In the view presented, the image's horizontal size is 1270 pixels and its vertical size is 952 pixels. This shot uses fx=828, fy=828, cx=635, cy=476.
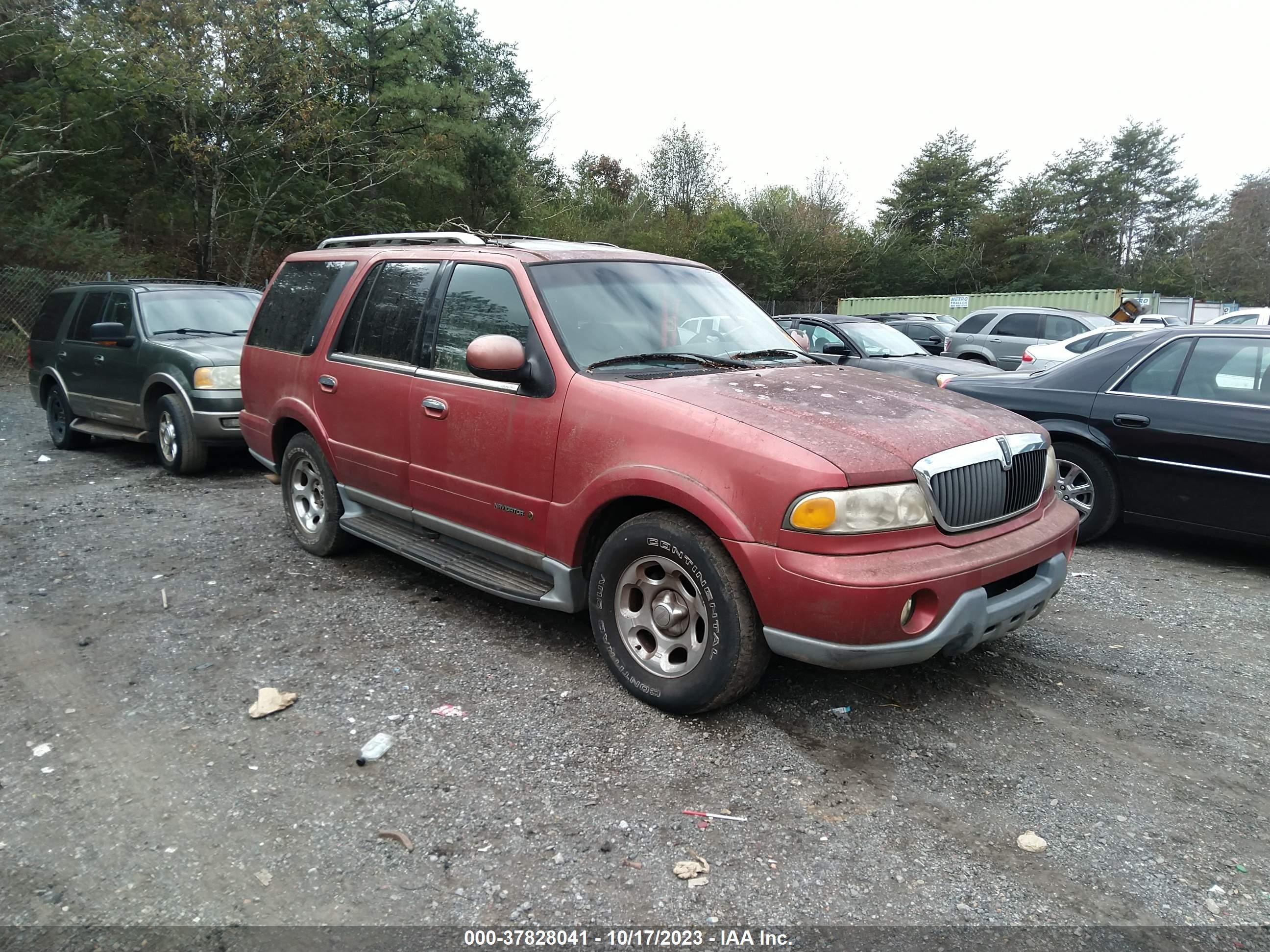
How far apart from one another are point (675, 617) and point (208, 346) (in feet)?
21.5

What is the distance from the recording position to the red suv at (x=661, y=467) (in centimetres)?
297

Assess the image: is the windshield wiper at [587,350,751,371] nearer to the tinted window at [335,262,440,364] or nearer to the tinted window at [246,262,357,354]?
the tinted window at [335,262,440,364]

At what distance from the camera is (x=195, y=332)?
27.6 ft

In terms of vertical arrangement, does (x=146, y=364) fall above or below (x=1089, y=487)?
above

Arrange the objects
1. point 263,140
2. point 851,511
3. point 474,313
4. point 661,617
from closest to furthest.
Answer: point 851,511, point 661,617, point 474,313, point 263,140

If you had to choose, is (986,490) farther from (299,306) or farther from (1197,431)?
(299,306)

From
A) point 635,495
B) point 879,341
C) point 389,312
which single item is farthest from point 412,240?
point 879,341

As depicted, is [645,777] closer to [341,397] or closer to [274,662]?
[274,662]

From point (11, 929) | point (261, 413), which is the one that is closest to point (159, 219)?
point (261, 413)

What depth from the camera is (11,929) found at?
7.46 feet

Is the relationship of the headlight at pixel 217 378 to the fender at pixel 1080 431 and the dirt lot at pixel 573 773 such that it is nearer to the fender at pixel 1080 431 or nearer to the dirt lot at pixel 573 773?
the dirt lot at pixel 573 773

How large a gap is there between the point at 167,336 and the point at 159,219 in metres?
16.0

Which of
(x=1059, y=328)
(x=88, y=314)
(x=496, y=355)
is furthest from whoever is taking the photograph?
(x=1059, y=328)

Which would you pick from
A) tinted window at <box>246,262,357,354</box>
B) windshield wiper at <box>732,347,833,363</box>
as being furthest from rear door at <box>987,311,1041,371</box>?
tinted window at <box>246,262,357,354</box>
